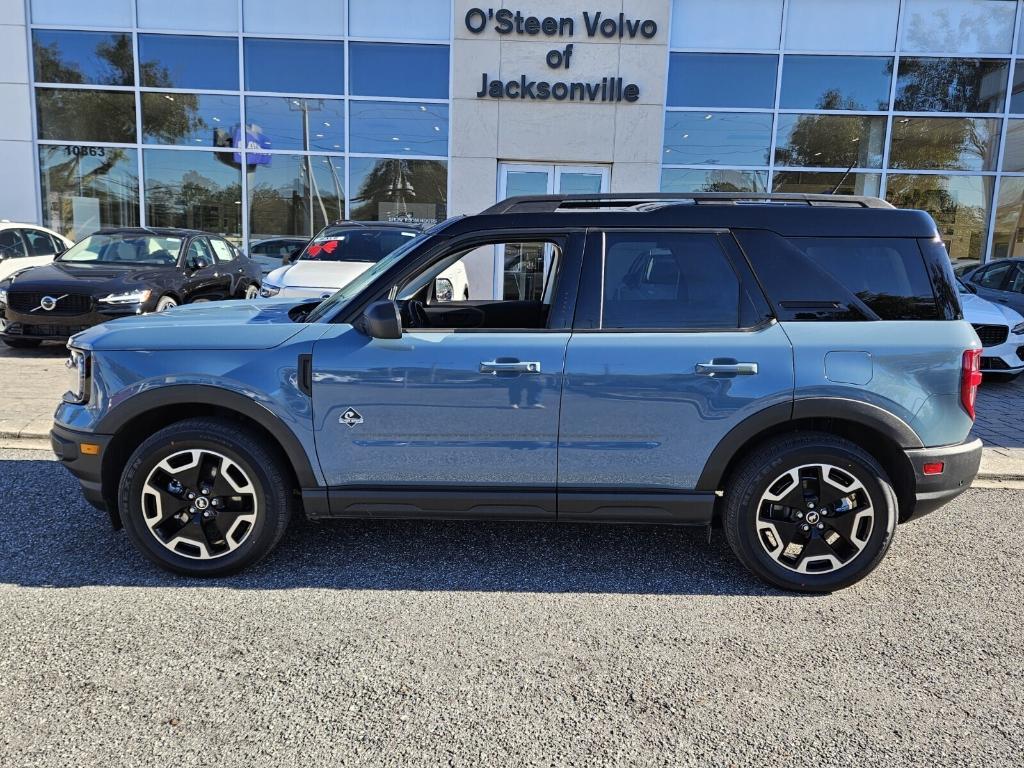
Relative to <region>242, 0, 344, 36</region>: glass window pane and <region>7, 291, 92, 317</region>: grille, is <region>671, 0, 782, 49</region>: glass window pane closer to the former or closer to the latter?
<region>242, 0, 344, 36</region>: glass window pane

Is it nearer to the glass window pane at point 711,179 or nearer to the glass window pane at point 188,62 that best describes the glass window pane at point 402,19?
the glass window pane at point 188,62

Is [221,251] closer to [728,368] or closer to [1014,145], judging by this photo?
[728,368]

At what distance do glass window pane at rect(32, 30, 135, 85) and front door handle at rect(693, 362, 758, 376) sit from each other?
14379 mm

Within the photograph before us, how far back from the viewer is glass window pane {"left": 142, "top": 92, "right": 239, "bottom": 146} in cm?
1389

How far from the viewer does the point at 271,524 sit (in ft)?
11.4

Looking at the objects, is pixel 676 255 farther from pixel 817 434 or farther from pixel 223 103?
pixel 223 103

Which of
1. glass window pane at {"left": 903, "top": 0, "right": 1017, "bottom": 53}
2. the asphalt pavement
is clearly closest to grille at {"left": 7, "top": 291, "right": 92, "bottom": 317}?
the asphalt pavement

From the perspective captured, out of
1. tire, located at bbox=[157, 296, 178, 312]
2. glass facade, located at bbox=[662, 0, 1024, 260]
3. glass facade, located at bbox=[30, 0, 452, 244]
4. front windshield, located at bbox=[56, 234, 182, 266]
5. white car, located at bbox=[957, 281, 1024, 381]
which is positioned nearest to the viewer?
white car, located at bbox=[957, 281, 1024, 381]

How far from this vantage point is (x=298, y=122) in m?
13.9

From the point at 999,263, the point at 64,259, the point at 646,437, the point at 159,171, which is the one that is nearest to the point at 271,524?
the point at 646,437

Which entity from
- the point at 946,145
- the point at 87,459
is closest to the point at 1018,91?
the point at 946,145

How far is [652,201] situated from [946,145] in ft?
43.2

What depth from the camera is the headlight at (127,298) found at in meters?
8.74

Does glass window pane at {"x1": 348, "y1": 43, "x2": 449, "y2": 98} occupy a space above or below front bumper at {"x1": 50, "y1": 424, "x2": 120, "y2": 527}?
above
